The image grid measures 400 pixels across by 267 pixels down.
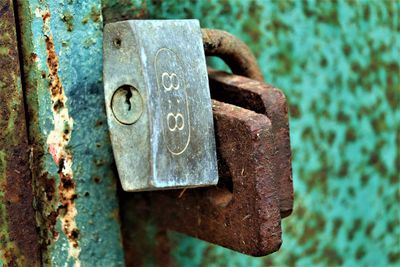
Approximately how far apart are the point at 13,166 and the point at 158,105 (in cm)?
17

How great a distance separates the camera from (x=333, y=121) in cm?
115

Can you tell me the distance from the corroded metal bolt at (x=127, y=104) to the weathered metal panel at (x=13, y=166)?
0.10 m

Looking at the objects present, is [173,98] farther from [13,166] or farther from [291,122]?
[291,122]

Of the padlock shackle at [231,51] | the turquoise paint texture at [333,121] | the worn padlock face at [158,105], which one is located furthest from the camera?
the turquoise paint texture at [333,121]

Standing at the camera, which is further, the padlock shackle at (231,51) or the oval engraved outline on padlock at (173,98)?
the padlock shackle at (231,51)

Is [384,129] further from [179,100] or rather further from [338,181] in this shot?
[179,100]

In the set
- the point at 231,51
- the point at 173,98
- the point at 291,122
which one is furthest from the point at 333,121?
the point at 173,98

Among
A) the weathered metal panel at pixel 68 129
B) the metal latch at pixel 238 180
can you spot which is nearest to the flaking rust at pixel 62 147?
the weathered metal panel at pixel 68 129

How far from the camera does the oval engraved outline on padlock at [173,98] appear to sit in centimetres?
78

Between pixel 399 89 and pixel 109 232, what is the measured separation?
0.55m

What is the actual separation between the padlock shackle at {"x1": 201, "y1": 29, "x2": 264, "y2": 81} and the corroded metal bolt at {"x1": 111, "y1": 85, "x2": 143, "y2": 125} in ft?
0.47

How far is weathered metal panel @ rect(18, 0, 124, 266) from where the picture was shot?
2.68ft

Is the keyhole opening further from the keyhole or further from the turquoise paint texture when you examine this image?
the turquoise paint texture

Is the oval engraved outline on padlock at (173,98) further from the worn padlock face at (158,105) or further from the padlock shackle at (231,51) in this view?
the padlock shackle at (231,51)
